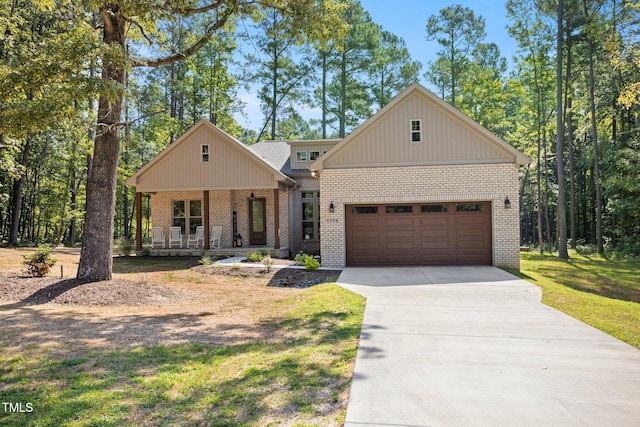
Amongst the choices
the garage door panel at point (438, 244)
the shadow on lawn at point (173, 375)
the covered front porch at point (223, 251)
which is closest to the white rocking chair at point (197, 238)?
the covered front porch at point (223, 251)

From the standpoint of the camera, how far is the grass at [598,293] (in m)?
6.34

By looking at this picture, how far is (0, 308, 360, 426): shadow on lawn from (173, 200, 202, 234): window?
41.9 feet

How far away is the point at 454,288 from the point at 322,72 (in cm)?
2497

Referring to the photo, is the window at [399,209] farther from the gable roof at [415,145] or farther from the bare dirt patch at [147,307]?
the bare dirt patch at [147,307]

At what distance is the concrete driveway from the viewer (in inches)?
128

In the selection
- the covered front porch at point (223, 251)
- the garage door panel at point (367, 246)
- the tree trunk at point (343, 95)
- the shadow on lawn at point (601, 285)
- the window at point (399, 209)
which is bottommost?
the shadow on lawn at point (601, 285)

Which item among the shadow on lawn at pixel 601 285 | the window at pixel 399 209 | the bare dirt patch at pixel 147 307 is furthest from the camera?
the window at pixel 399 209

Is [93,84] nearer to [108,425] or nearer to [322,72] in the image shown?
[108,425]

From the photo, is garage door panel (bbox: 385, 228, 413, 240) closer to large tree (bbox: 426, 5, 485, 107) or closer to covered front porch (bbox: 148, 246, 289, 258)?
A: covered front porch (bbox: 148, 246, 289, 258)

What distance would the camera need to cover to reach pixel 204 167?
17312 millimetres

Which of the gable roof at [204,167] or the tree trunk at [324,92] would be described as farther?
the tree trunk at [324,92]

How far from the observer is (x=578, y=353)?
4.80 m

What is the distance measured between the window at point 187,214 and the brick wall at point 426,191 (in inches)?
329

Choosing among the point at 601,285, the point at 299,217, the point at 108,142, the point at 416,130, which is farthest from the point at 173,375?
the point at 299,217
